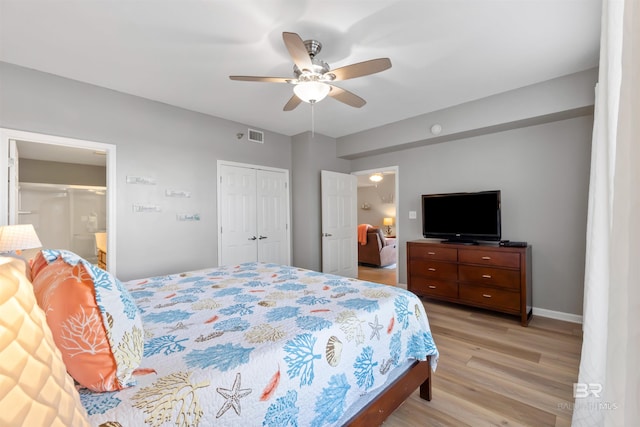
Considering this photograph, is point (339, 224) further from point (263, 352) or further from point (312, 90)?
point (263, 352)

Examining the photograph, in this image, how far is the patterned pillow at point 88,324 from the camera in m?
0.89

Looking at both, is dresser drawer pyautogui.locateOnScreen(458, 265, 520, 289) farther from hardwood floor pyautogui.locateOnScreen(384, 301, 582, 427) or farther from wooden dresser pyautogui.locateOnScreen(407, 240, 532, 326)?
hardwood floor pyautogui.locateOnScreen(384, 301, 582, 427)

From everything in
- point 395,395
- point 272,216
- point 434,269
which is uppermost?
point 272,216

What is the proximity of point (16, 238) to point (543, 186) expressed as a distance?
204 inches

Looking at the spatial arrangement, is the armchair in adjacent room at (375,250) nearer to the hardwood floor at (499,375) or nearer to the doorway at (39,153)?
the hardwood floor at (499,375)

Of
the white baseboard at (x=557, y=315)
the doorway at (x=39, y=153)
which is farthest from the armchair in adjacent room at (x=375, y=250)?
the doorway at (x=39, y=153)

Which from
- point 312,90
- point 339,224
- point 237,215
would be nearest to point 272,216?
point 237,215

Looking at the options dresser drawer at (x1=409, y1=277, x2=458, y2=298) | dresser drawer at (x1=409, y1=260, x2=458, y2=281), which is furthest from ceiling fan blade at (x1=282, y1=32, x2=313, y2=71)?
dresser drawer at (x1=409, y1=277, x2=458, y2=298)

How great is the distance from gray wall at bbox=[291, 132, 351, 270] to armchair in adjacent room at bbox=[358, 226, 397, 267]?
195 cm

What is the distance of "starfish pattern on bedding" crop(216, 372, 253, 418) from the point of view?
997 millimetres

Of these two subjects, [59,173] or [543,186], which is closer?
[543,186]

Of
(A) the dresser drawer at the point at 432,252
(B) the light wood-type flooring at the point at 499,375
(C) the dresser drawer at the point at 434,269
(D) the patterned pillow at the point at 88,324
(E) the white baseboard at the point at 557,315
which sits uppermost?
(D) the patterned pillow at the point at 88,324

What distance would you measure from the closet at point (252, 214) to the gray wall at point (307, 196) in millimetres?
170

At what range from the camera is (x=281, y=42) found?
2242mm
